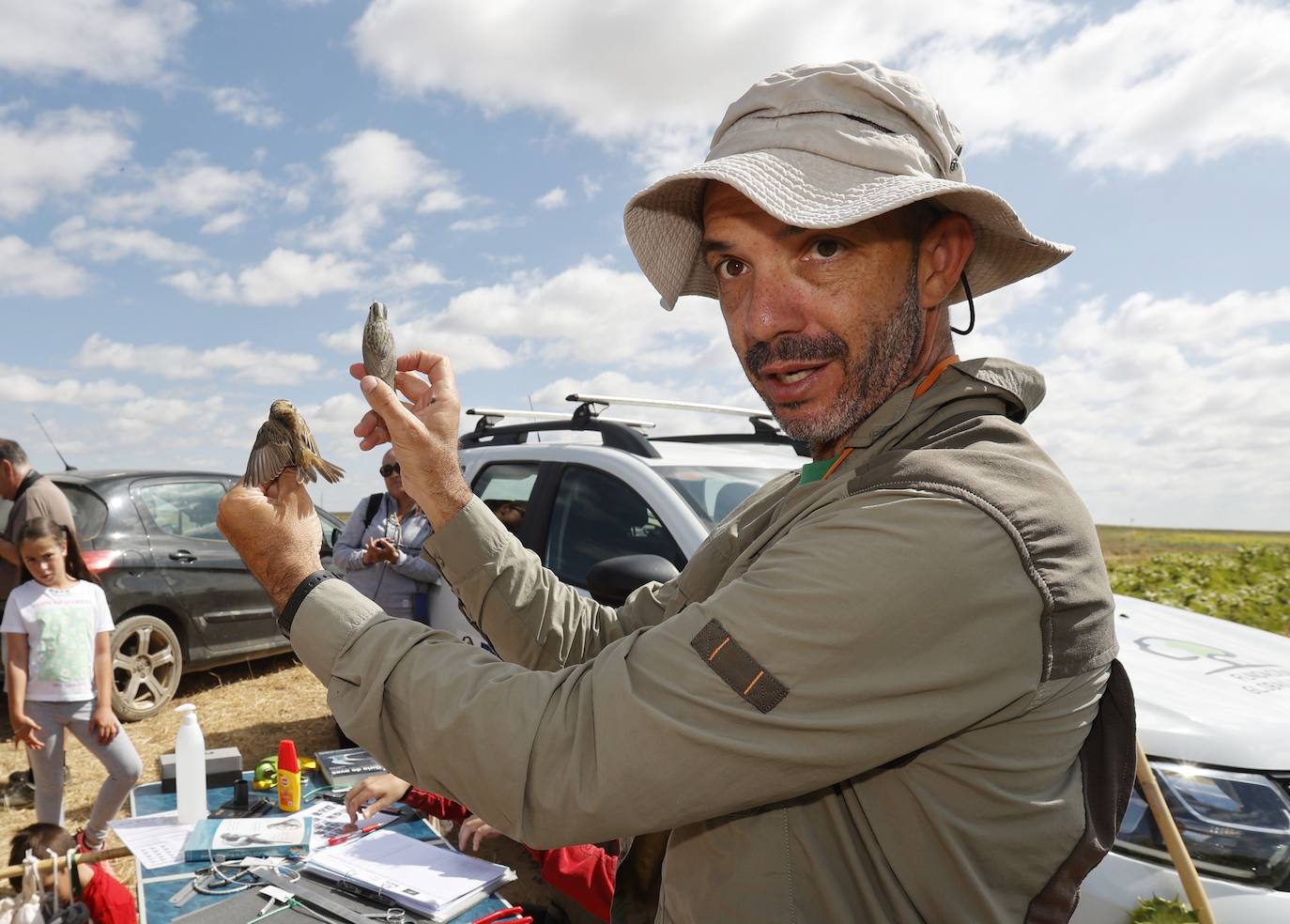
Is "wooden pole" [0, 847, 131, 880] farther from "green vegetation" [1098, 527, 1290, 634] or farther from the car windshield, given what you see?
"green vegetation" [1098, 527, 1290, 634]

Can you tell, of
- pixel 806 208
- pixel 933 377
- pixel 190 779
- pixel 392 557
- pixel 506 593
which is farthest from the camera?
pixel 392 557

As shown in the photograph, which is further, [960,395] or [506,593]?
[506,593]

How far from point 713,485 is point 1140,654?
2.10 m

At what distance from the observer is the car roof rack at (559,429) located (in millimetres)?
4926

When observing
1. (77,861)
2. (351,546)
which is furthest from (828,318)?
(351,546)

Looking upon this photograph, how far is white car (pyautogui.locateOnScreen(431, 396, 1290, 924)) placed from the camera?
2.46 meters

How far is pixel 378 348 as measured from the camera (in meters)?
1.84

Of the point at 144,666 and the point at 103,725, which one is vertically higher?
the point at 103,725

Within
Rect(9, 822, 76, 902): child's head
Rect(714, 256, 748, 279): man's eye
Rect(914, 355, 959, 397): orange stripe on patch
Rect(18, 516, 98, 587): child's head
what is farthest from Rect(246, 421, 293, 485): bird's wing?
Rect(18, 516, 98, 587): child's head

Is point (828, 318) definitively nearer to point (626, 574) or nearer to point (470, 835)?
point (626, 574)

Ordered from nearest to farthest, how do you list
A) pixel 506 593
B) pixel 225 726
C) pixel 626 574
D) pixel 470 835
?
pixel 506 593 < pixel 626 574 < pixel 470 835 < pixel 225 726

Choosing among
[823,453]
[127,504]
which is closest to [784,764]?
[823,453]

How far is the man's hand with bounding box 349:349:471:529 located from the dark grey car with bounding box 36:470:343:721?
552cm

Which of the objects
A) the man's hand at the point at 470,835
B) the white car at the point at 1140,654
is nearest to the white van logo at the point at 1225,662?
the white car at the point at 1140,654
